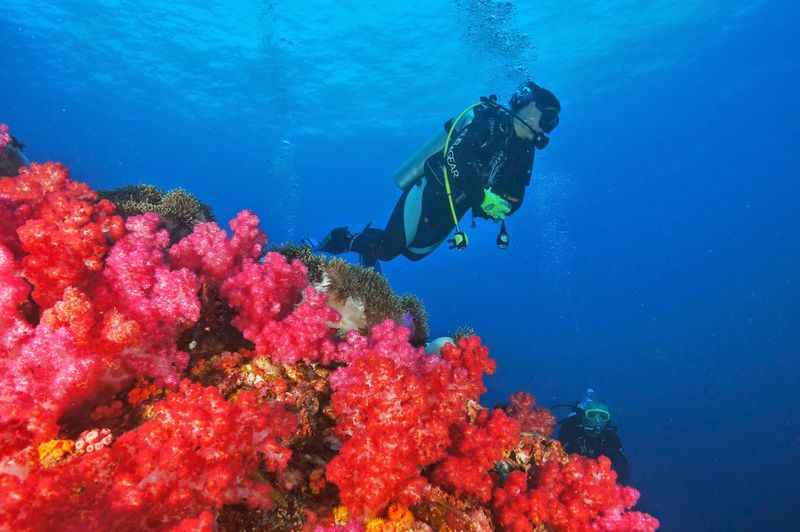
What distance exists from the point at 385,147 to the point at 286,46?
22.7 meters

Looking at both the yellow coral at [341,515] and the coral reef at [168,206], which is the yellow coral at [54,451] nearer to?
the yellow coral at [341,515]

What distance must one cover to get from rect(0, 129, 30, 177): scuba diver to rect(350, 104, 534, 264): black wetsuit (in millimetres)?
5859

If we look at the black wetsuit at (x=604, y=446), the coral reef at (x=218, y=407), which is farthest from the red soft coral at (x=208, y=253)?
the black wetsuit at (x=604, y=446)

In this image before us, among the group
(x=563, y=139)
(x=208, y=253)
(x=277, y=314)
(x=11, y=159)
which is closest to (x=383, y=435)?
(x=277, y=314)

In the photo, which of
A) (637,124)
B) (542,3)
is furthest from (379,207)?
(542,3)

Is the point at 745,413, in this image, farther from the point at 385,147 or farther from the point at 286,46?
the point at 286,46

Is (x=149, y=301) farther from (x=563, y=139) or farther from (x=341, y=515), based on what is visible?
(x=563, y=139)

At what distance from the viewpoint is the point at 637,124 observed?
60.3 meters

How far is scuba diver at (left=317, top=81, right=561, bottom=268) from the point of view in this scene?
757cm

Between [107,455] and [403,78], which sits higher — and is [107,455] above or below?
below

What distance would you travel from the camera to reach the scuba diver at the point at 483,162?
7.57 meters

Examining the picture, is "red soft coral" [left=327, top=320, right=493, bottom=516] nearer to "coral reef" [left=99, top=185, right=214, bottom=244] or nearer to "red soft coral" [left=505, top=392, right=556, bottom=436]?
"red soft coral" [left=505, top=392, right=556, bottom=436]

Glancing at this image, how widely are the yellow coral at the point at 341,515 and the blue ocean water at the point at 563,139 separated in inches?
1103

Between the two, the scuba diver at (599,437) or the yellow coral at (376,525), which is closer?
the yellow coral at (376,525)
